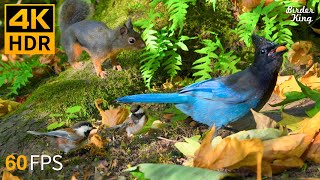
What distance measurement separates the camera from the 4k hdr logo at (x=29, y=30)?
401 cm

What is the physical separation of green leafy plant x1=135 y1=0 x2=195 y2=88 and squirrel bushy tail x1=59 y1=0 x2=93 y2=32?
2.68ft

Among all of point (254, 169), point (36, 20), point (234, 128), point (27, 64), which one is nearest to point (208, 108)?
point (234, 128)

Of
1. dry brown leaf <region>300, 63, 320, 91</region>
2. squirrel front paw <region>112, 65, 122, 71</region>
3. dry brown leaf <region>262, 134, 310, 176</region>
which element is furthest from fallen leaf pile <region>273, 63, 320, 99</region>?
squirrel front paw <region>112, 65, 122, 71</region>

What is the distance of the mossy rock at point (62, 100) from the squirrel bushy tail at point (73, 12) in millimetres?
680

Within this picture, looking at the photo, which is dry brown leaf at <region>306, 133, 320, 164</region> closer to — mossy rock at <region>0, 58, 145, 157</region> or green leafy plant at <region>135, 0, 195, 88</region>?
green leafy plant at <region>135, 0, 195, 88</region>

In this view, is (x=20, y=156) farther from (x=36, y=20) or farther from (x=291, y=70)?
(x=291, y=70)

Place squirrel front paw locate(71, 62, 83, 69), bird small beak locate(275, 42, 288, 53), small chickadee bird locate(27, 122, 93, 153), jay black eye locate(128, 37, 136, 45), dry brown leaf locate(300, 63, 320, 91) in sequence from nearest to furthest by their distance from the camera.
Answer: bird small beak locate(275, 42, 288, 53), small chickadee bird locate(27, 122, 93, 153), dry brown leaf locate(300, 63, 320, 91), jay black eye locate(128, 37, 136, 45), squirrel front paw locate(71, 62, 83, 69)

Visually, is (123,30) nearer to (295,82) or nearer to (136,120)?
(136,120)

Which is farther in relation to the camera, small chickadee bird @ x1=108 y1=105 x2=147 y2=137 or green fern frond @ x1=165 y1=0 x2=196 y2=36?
green fern frond @ x1=165 y1=0 x2=196 y2=36

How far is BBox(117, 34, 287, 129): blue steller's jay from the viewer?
3230 millimetres

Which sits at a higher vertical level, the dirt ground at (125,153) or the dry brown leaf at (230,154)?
the dry brown leaf at (230,154)

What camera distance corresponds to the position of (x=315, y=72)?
374cm

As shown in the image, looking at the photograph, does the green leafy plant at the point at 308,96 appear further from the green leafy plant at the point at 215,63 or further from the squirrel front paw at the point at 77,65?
the squirrel front paw at the point at 77,65

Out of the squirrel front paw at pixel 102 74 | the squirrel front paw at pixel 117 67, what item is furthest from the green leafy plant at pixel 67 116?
the squirrel front paw at pixel 117 67
